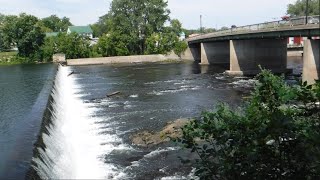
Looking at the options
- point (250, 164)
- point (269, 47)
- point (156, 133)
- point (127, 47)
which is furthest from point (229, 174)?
point (127, 47)

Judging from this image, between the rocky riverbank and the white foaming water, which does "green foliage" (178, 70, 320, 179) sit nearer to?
the white foaming water

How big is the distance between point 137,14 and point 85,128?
69.0 meters

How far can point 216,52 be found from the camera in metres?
72.1

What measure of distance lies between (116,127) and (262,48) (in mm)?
32622

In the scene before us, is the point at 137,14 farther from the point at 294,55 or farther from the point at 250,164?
the point at 250,164

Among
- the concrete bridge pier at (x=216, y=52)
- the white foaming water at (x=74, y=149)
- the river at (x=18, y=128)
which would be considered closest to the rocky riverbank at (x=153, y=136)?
the white foaming water at (x=74, y=149)

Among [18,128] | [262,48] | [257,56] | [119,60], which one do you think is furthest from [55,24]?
[18,128]

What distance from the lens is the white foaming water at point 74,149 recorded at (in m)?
15.1

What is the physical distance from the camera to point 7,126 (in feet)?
67.5

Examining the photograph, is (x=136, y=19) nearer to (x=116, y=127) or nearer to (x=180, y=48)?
(x=180, y=48)

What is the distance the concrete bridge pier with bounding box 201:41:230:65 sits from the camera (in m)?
71.6

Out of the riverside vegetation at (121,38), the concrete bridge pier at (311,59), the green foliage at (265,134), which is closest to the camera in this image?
the green foliage at (265,134)

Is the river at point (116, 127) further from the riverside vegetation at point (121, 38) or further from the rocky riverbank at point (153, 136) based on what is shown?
the riverside vegetation at point (121, 38)

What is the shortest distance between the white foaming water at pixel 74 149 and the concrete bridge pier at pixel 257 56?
28717mm
